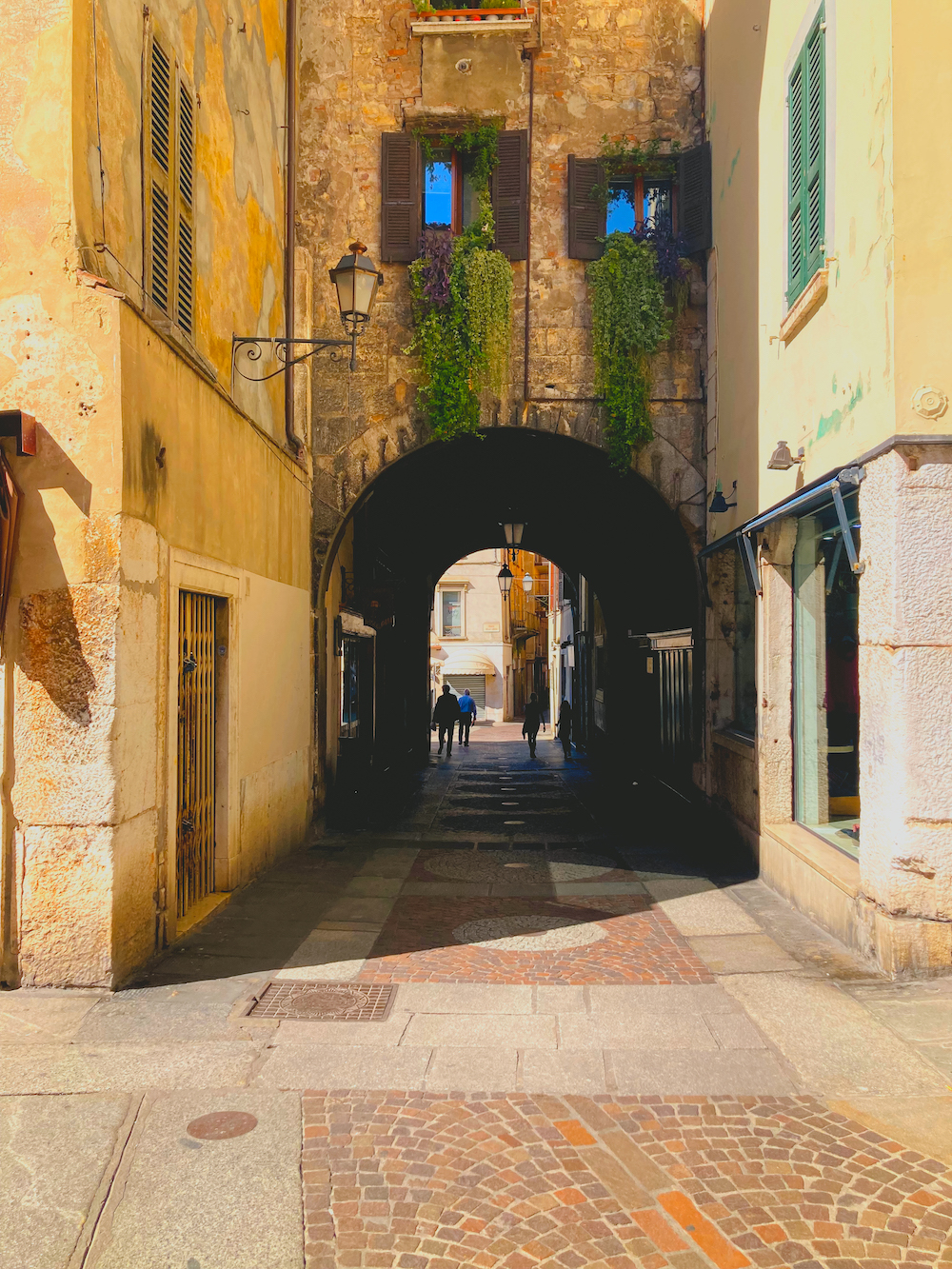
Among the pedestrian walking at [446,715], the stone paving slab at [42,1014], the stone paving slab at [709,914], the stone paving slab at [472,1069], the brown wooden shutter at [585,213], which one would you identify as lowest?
the stone paving slab at [709,914]

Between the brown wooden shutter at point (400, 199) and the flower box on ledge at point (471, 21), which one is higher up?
the flower box on ledge at point (471, 21)

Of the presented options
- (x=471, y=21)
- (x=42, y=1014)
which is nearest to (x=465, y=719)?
(x=471, y=21)

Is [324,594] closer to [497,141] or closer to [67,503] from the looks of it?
[497,141]

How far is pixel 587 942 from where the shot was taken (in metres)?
6.41

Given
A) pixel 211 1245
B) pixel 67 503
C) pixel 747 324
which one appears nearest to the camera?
pixel 211 1245

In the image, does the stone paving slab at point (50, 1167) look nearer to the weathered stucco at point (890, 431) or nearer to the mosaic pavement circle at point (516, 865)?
the weathered stucco at point (890, 431)

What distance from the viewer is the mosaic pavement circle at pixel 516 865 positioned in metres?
8.56

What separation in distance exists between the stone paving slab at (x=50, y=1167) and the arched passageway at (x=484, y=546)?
7.17 meters

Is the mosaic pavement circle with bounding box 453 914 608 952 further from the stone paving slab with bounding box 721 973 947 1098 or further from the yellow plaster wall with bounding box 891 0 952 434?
the yellow plaster wall with bounding box 891 0 952 434

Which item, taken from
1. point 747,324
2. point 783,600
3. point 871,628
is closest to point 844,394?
point 871,628

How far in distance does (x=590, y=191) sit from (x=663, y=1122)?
9388mm

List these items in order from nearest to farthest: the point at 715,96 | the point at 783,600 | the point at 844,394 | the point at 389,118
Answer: the point at 844,394 < the point at 783,600 < the point at 715,96 < the point at 389,118

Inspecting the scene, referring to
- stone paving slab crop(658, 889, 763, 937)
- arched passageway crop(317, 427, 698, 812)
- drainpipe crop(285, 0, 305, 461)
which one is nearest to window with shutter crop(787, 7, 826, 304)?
arched passageway crop(317, 427, 698, 812)

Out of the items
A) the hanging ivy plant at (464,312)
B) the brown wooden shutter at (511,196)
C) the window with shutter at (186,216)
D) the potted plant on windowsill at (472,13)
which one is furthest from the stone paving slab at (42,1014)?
the potted plant on windowsill at (472,13)
